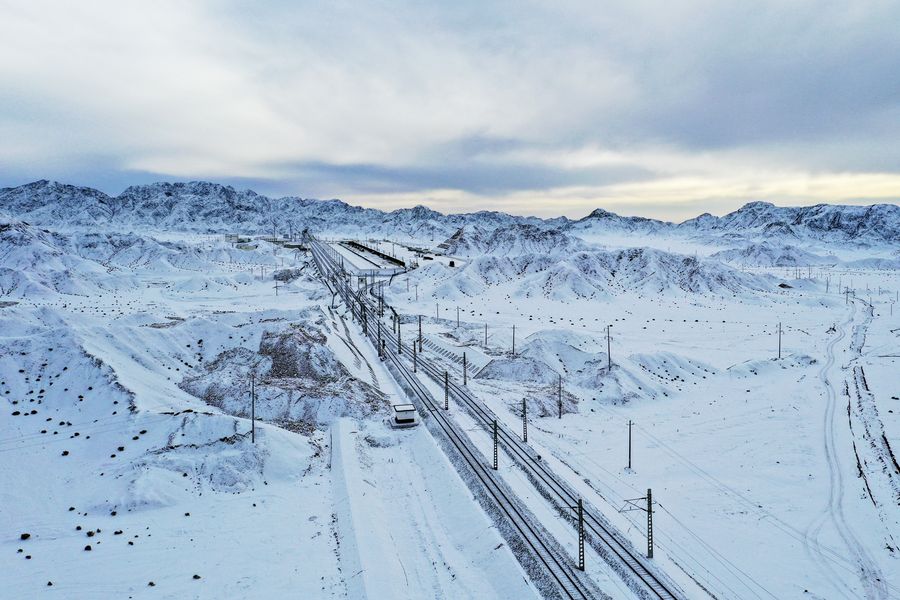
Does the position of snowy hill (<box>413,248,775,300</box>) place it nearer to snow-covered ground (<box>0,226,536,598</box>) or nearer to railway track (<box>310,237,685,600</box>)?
railway track (<box>310,237,685,600</box>)

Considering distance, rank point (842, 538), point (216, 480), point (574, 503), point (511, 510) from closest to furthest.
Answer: point (842, 538), point (511, 510), point (574, 503), point (216, 480)

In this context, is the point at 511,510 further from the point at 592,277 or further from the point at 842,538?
the point at 592,277

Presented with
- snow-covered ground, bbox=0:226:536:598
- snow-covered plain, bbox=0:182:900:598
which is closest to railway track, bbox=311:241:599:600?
snow-covered plain, bbox=0:182:900:598

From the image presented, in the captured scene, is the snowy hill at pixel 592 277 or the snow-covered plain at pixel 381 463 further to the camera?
the snowy hill at pixel 592 277

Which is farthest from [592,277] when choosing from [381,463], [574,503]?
[574,503]

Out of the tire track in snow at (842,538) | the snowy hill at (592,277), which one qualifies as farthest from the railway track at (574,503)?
the snowy hill at (592,277)

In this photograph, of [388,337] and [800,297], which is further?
[800,297]

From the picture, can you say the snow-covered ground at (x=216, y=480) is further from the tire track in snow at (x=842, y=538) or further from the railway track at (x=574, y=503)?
the tire track in snow at (x=842, y=538)

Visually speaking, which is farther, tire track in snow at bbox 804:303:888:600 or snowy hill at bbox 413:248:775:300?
snowy hill at bbox 413:248:775:300

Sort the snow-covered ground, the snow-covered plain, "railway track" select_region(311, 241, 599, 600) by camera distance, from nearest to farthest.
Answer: "railway track" select_region(311, 241, 599, 600), the snow-covered ground, the snow-covered plain

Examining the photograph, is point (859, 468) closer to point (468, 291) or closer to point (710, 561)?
point (710, 561)

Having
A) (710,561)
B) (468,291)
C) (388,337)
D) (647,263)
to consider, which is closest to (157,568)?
(710,561)
